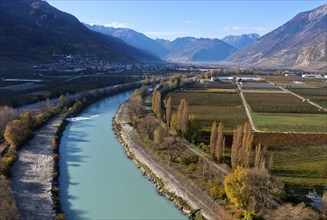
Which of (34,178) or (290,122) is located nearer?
(34,178)

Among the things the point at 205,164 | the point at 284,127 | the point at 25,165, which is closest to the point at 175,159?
the point at 205,164

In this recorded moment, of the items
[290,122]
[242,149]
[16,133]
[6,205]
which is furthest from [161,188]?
[290,122]

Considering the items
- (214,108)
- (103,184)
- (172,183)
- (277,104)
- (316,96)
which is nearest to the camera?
(172,183)

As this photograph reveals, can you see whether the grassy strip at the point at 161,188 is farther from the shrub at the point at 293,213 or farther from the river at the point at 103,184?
the shrub at the point at 293,213

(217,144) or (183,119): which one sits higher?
(183,119)

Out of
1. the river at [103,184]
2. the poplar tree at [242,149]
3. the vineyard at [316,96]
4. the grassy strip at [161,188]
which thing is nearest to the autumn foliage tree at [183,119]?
the grassy strip at [161,188]

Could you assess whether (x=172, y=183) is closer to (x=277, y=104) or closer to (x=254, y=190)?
(x=254, y=190)

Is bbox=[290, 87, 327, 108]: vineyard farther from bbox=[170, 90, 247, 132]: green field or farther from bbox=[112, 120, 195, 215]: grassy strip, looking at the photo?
bbox=[112, 120, 195, 215]: grassy strip

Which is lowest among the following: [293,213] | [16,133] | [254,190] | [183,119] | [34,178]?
[34,178]
